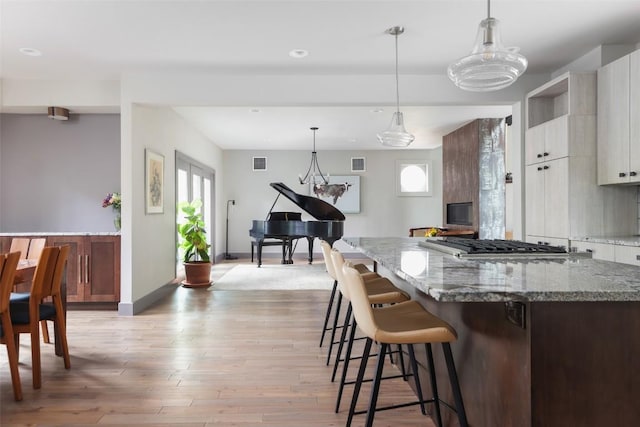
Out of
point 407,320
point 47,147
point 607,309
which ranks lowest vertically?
point 407,320

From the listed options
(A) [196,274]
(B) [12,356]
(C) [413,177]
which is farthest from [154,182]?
(C) [413,177]

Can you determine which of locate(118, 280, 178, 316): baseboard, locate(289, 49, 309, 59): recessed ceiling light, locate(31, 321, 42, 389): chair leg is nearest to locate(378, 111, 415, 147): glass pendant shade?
locate(289, 49, 309, 59): recessed ceiling light

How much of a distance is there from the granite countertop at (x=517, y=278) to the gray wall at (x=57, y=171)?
14.1 feet

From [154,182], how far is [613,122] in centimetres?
478

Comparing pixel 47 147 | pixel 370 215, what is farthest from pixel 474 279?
pixel 370 215

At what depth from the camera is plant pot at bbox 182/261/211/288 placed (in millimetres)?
5871

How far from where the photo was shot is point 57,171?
5.01 meters

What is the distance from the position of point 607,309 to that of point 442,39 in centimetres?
290

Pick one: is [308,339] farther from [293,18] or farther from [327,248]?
[293,18]

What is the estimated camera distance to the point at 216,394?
8.08ft

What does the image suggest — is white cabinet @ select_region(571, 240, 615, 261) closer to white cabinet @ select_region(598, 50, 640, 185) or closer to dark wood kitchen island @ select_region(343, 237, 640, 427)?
white cabinet @ select_region(598, 50, 640, 185)

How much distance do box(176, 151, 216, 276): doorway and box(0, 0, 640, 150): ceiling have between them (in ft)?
6.58

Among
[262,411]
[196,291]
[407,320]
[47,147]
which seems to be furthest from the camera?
[196,291]

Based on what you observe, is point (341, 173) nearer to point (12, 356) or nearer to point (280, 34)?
point (280, 34)
